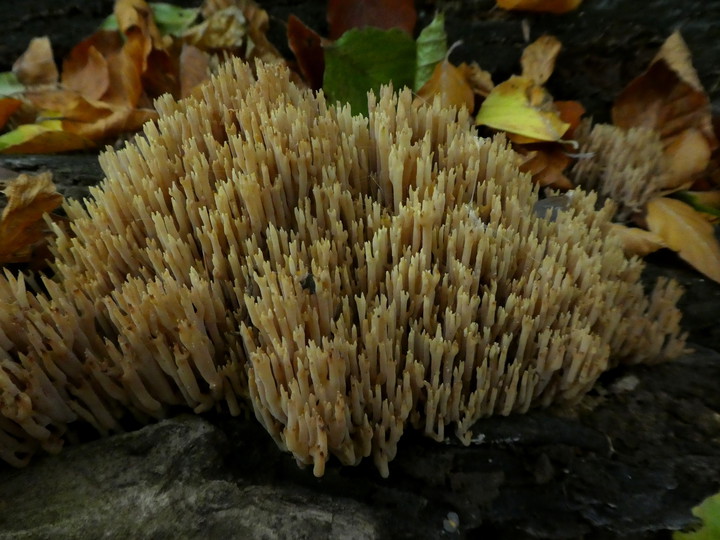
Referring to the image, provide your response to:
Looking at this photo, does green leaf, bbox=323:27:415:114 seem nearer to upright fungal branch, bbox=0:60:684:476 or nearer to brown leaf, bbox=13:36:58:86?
upright fungal branch, bbox=0:60:684:476

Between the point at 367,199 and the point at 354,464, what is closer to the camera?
the point at 354,464

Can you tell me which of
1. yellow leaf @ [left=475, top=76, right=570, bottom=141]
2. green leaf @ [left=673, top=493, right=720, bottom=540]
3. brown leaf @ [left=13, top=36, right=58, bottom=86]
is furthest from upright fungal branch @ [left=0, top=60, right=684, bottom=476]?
brown leaf @ [left=13, top=36, right=58, bottom=86]

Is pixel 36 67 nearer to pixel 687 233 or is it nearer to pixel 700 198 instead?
pixel 687 233

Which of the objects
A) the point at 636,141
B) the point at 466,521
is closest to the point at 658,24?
the point at 636,141

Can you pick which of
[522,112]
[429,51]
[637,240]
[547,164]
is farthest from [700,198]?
[429,51]

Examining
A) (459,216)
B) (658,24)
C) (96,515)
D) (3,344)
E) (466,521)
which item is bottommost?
(466,521)

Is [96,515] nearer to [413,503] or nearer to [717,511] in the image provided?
[413,503]
